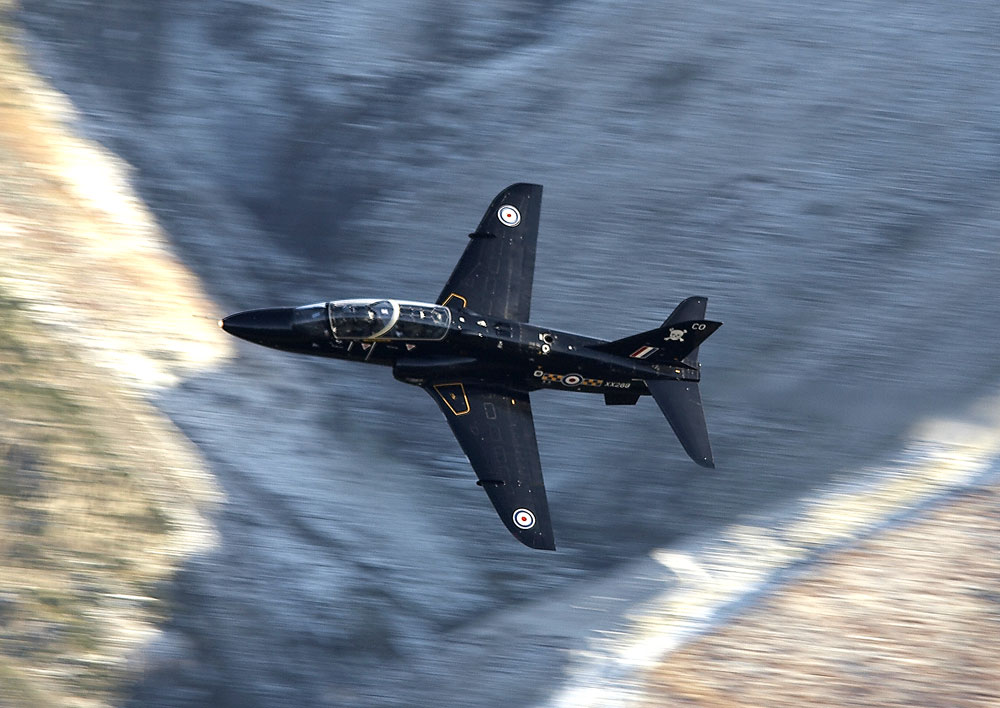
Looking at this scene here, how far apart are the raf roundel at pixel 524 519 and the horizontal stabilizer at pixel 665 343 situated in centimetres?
486

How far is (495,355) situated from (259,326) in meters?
5.94

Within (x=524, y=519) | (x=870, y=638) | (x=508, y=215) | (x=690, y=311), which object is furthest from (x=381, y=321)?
(x=870, y=638)

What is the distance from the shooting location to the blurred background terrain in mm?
27891

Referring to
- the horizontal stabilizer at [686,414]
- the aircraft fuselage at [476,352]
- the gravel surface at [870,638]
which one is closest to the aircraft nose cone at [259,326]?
the aircraft fuselage at [476,352]

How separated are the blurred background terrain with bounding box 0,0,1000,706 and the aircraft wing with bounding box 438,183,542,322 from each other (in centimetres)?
288

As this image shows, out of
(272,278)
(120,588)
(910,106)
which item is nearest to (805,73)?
(910,106)

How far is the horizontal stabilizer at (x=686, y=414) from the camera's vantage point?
2880cm

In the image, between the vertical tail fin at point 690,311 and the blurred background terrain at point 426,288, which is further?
the vertical tail fin at point 690,311

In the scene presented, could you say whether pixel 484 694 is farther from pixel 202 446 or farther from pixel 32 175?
pixel 32 175

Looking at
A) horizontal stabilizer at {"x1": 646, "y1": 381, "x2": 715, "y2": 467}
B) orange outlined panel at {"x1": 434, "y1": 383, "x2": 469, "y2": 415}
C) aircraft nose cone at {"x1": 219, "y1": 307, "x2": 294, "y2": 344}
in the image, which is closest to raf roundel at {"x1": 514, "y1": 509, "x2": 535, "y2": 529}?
orange outlined panel at {"x1": 434, "y1": 383, "x2": 469, "y2": 415}

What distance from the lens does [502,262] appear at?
1219 inches

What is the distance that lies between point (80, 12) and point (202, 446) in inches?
689

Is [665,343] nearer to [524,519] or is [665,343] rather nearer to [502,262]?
[502,262]

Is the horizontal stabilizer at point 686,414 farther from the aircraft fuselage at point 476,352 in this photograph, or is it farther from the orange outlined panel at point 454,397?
the orange outlined panel at point 454,397
